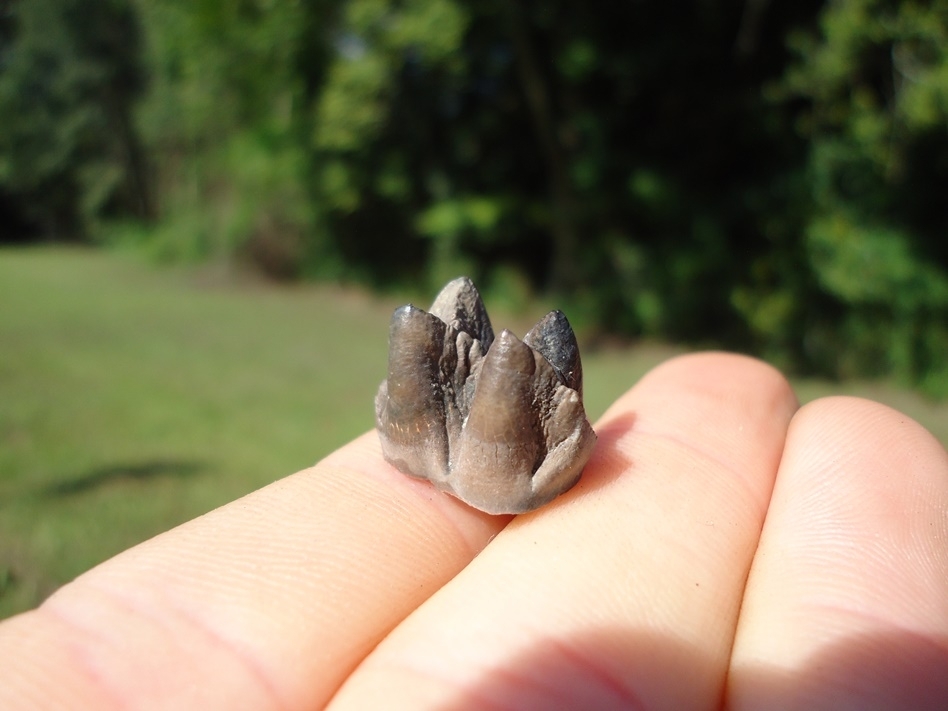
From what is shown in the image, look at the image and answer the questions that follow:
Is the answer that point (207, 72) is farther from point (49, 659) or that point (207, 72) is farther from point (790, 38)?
point (49, 659)

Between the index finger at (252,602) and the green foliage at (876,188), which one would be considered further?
the green foliage at (876,188)

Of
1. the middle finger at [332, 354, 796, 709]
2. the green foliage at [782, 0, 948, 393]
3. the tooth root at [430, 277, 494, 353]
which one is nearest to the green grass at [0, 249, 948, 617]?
the green foliage at [782, 0, 948, 393]

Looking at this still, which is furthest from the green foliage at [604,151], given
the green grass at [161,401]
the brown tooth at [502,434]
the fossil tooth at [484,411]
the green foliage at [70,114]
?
the brown tooth at [502,434]

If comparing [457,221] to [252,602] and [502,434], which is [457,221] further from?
[252,602]

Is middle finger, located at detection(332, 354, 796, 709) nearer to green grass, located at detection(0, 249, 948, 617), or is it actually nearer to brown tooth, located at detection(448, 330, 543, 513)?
brown tooth, located at detection(448, 330, 543, 513)

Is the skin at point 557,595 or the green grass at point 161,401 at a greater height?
the skin at point 557,595

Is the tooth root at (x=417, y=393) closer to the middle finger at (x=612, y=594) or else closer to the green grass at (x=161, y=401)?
the middle finger at (x=612, y=594)

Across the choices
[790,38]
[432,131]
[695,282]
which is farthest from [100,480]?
[432,131]

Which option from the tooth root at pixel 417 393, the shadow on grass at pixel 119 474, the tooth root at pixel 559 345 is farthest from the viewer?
the shadow on grass at pixel 119 474
